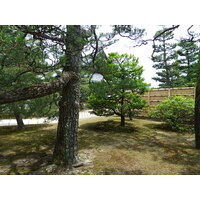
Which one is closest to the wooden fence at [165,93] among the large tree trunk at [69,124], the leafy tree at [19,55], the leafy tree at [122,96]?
the leafy tree at [122,96]

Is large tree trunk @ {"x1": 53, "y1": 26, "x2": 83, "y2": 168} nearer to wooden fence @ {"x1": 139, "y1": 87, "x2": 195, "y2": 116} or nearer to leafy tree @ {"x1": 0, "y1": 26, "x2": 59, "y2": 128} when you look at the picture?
leafy tree @ {"x1": 0, "y1": 26, "x2": 59, "y2": 128}

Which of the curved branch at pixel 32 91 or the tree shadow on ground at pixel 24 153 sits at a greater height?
the curved branch at pixel 32 91

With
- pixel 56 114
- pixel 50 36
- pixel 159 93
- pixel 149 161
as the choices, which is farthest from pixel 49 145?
pixel 159 93

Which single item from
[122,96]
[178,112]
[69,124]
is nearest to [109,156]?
[69,124]

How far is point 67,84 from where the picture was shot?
218cm

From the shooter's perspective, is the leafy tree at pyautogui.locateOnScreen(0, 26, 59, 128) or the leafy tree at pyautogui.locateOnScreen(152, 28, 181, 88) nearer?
the leafy tree at pyautogui.locateOnScreen(0, 26, 59, 128)

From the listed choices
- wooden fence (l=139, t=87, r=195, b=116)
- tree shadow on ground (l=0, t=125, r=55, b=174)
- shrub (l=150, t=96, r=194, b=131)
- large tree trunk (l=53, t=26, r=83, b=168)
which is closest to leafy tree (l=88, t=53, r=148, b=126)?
shrub (l=150, t=96, r=194, b=131)

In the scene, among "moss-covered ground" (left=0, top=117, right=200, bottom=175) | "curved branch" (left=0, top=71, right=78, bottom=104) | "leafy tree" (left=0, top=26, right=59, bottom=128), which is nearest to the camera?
"leafy tree" (left=0, top=26, right=59, bottom=128)

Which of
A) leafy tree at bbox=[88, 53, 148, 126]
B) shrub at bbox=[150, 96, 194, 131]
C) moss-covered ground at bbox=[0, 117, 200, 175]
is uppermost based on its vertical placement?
leafy tree at bbox=[88, 53, 148, 126]

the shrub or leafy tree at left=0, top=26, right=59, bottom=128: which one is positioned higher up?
leafy tree at left=0, top=26, right=59, bottom=128

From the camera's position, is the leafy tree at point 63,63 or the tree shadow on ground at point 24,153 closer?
the leafy tree at point 63,63

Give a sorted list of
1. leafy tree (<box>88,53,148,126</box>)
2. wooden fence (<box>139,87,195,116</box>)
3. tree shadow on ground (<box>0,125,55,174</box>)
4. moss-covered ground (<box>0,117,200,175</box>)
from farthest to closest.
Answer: wooden fence (<box>139,87,195,116</box>) < leafy tree (<box>88,53,148,126</box>) < tree shadow on ground (<box>0,125,55,174</box>) < moss-covered ground (<box>0,117,200,175</box>)

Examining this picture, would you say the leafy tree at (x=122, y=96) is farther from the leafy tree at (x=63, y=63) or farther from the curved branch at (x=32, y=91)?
the curved branch at (x=32, y=91)

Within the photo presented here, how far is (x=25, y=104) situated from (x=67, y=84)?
7.48 feet
